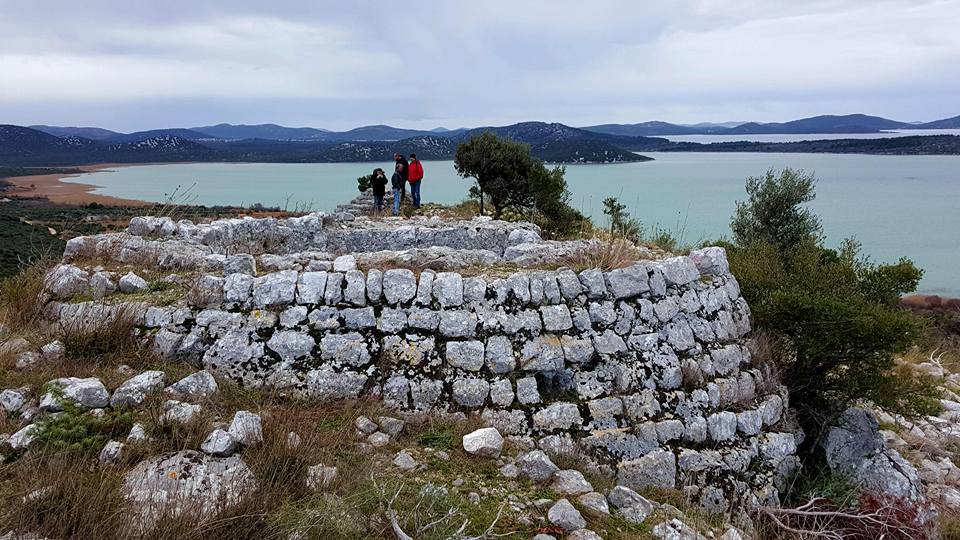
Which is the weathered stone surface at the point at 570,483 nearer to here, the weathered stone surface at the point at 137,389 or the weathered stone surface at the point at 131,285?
the weathered stone surface at the point at 137,389

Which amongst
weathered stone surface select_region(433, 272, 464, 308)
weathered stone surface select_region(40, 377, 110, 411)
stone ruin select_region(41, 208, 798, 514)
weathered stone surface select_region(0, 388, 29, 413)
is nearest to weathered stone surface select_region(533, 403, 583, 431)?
stone ruin select_region(41, 208, 798, 514)

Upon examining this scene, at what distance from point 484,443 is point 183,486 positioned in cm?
253

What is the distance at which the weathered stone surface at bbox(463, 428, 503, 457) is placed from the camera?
514 centimetres

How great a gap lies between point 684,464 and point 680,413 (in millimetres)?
572

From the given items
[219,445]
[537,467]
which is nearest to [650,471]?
[537,467]

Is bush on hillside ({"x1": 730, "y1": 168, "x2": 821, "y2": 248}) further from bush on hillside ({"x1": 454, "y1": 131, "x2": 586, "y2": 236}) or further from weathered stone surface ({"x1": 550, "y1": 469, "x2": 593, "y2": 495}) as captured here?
weathered stone surface ({"x1": 550, "y1": 469, "x2": 593, "y2": 495})

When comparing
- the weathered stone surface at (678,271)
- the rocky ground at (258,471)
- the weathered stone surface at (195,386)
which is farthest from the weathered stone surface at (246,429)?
the weathered stone surface at (678,271)

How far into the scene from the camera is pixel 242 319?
6.36 m

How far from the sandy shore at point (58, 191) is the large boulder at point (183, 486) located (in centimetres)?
4142

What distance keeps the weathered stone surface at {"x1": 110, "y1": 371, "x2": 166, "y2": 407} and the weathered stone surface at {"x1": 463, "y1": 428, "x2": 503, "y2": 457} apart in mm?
3092

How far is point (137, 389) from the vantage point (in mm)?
5191

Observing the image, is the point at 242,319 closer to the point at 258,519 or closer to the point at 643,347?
the point at 258,519

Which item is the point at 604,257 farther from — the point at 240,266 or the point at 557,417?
the point at 240,266

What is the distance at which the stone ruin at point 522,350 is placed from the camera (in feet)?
19.5
